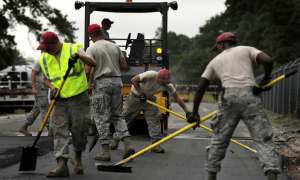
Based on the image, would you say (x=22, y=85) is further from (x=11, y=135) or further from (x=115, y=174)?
(x=115, y=174)

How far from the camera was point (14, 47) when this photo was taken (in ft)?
103

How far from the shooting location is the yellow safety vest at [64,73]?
590 centimetres

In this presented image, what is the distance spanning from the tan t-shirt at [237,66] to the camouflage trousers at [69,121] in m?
1.91

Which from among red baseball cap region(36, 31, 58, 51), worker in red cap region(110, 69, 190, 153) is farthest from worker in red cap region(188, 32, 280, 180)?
worker in red cap region(110, 69, 190, 153)

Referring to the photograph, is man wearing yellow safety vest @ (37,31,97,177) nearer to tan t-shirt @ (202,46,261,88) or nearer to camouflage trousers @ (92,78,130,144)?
camouflage trousers @ (92,78,130,144)

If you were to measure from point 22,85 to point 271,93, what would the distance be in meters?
13.0

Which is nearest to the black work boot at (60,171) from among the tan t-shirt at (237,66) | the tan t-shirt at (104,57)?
the tan t-shirt at (104,57)

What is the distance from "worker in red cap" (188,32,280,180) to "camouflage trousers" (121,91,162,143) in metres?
3.37

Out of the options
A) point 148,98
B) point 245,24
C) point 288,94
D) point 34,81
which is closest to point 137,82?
point 148,98

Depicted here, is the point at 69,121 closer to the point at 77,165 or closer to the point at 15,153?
the point at 77,165

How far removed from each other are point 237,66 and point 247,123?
612 millimetres

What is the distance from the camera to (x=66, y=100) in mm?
5961

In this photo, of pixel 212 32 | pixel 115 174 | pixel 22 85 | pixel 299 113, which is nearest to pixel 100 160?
pixel 115 174

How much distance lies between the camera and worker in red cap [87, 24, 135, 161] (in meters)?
7.03
